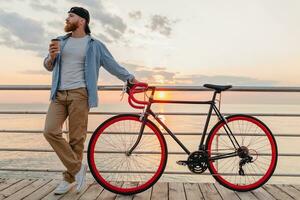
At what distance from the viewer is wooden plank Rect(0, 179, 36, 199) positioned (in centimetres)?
356

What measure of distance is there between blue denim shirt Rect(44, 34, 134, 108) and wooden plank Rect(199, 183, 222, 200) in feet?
4.18

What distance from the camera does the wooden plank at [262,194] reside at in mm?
3499

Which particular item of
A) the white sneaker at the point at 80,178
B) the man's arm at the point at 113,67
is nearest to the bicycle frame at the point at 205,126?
the man's arm at the point at 113,67

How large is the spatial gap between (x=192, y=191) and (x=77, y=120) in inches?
49.9

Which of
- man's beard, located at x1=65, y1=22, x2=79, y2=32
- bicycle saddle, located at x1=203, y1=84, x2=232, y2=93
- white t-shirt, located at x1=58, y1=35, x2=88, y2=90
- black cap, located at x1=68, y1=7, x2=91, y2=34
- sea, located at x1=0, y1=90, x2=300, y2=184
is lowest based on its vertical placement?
sea, located at x1=0, y1=90, x2=300, y2=184

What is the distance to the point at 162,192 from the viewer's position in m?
3.59

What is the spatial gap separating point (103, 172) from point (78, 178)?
239 mm

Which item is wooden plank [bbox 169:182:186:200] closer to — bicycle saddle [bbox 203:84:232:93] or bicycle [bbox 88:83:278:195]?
bicycle [bbox 88:83:278:195]

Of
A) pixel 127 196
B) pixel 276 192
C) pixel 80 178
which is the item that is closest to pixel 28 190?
pixel 80 178

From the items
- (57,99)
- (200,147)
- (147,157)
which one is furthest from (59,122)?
(200,147)

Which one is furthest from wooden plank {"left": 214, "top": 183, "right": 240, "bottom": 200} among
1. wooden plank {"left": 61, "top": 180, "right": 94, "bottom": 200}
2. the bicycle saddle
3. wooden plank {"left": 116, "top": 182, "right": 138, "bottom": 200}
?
wooden plank {"left": 61, "top": 180, "right": 94, "bottom": 200}

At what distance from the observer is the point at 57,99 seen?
3.48 meters

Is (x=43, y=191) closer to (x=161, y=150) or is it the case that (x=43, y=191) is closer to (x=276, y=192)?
(x=161, y=150)

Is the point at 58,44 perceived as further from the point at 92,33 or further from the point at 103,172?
the point at 103,172
